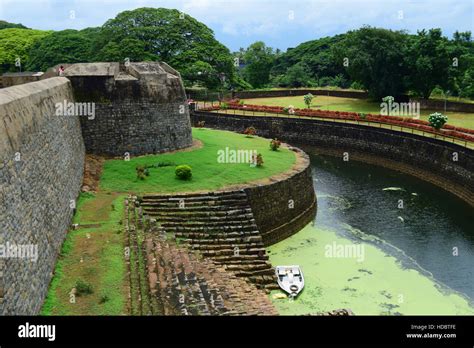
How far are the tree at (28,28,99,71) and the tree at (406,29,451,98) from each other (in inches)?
1319

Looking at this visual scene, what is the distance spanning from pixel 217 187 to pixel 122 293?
9.89 meters

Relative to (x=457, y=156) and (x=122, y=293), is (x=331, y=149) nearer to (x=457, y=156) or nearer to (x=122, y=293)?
(x=457, y=156)

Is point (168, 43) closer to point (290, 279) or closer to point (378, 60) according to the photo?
point (378, 60)

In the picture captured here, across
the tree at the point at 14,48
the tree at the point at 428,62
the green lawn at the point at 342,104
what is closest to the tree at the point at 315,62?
the green lawn at the point at 342,104

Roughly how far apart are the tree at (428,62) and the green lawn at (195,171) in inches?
884

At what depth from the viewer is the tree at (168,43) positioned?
165 ft

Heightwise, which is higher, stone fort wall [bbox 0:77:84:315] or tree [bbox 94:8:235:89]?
tree [bbox 94:8:235:89]

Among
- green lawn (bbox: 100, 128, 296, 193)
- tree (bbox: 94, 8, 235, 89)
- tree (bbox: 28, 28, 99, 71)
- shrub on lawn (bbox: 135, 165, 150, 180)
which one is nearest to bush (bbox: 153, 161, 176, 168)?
green lawn (bbox: 100, 128, 296, 193)

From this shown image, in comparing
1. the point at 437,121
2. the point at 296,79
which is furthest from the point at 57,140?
the point at 296,79

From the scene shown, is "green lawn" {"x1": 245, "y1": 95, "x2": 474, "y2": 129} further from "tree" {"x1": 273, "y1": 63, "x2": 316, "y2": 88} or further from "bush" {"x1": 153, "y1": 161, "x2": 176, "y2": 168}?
"bush" {"x1": 153, "y1": 161, "x2": 176, "y2": 168}

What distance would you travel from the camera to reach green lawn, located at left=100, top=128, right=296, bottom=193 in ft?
74.0

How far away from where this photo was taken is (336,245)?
22.5 metres

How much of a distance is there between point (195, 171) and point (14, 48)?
53.1 m

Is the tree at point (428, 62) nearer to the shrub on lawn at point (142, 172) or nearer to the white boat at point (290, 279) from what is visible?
the shrub on lawn at point (142, 172)
